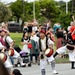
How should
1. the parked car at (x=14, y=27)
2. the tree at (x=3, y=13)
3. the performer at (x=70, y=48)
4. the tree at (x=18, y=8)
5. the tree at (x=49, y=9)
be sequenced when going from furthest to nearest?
the tree at (x=49, y=9) → the tree at (x=18, y=8) → the parked car at (x=14, y=27) → the tree at (x=3, y=13) → the performer at (x=70, y=48)

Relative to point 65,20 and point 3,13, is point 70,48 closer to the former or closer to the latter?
point 65,20

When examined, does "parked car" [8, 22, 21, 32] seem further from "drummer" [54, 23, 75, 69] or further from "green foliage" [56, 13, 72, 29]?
"drummer" [54, 23, 75, 69]

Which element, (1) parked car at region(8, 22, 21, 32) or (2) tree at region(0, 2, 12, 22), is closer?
(2) tree at region(0, 2, 12, 22)

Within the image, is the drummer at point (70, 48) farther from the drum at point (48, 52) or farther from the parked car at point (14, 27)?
the parked car at point (14, 27)

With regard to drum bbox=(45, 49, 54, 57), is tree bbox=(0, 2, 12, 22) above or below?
above

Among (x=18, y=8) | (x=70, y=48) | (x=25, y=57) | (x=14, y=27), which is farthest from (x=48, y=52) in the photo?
(x=18, y=8)

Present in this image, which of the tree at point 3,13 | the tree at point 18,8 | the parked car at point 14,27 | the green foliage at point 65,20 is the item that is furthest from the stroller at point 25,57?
the tree at point 18,8

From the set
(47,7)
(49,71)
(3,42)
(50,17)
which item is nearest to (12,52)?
(3,42)

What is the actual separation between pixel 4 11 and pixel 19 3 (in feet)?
110

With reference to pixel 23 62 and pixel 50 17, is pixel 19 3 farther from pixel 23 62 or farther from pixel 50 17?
pixel 23 62

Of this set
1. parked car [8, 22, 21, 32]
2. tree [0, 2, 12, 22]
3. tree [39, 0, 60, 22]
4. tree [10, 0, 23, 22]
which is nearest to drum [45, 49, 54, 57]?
tree [0, 2, 12, 22]

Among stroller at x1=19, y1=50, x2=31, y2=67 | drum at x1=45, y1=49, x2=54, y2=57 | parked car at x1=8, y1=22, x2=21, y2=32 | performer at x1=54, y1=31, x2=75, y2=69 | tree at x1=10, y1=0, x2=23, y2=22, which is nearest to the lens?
drum at x1=45, y1=49, x2=54, y2=57

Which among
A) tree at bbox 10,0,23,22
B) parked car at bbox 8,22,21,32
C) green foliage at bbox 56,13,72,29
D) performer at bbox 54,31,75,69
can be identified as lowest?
performer at bbox 54,31,75,69

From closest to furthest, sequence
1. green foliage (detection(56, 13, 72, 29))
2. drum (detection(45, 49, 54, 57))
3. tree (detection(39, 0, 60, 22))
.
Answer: drum (detection(45, 49, 54, 57))
green foliage (detection(56, 13, 72, 29))
tree (detection(39, 0, 60, 22))
